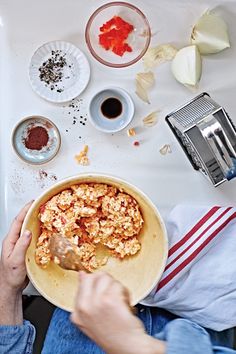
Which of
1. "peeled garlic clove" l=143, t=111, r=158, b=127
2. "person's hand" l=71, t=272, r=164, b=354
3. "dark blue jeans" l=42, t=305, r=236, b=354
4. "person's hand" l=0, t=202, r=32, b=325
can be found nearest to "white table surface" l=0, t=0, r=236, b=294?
"peeled garlic clove" l=143, t=111, r=158, b=127

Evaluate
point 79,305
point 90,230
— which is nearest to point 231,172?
point 90,230

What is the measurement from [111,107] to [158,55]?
0.49 ft

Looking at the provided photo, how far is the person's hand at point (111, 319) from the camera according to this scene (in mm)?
988

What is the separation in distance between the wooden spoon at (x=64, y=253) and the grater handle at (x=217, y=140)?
34cm

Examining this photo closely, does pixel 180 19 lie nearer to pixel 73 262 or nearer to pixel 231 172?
pixel 231 172

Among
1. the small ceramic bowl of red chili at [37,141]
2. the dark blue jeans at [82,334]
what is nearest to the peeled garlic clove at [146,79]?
the small ceramic bowl of red chili at [37,141]

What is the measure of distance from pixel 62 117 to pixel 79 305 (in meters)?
0.53

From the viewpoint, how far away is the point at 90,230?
1.33 metres

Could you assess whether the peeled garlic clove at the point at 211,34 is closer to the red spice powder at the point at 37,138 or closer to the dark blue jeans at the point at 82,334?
the red spice powder at the point at 37,138

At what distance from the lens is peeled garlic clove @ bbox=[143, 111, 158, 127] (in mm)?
1422

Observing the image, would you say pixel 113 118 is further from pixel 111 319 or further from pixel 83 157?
pixel 111 319

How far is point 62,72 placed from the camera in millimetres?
1424

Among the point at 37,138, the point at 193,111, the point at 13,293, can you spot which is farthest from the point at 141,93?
the point at 13,293

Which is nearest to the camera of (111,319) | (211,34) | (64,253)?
(111,319)
